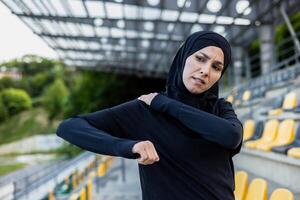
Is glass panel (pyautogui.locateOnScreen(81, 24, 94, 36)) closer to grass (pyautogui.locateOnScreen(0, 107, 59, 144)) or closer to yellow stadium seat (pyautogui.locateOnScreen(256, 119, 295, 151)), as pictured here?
yellow stadium seat (pyautogui.locateOnScreen(256, 119, 295, 151))

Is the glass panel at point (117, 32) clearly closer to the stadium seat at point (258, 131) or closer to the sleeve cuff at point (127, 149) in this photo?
the stadium seat at point (258, 131)

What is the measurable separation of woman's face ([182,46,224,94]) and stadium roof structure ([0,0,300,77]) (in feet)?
31.0

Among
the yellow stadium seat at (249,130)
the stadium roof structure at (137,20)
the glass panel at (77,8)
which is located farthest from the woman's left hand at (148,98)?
the glass panel at (77,8)

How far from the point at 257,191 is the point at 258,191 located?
0.05 ft

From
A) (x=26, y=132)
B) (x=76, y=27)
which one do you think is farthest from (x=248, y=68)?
(x=26, y=132)

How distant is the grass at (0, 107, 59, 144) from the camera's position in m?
45.2

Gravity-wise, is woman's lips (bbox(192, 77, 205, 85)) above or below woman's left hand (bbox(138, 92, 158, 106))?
above

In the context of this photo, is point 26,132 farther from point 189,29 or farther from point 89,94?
point 189,29

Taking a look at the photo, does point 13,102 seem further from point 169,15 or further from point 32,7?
point 169,15

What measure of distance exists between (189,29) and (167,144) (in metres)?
12.4

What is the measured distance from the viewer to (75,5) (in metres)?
11.1

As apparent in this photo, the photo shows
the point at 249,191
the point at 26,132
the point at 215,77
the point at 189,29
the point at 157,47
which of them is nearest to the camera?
the point at 215,77

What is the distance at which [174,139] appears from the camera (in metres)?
1.08

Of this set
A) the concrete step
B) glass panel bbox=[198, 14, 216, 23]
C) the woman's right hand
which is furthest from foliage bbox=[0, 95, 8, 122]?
the woman's right hand
